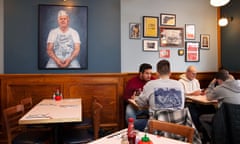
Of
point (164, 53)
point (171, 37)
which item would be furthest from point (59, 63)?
point (171, 37)

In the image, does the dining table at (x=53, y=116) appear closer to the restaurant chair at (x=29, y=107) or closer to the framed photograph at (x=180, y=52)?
the restaurant chair at (x=29, y=107)

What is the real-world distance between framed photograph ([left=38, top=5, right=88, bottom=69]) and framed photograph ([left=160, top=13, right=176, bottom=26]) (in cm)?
156

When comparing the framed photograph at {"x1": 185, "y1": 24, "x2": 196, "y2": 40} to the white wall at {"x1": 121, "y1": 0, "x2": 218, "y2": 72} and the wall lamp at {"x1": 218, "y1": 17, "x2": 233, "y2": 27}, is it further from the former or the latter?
the wall lamp at {"x1": 218, "y1": 17, "x2": 233, "y2": 27}

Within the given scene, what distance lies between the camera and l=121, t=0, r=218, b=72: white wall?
4.34 m

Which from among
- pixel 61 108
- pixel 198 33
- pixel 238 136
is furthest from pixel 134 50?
pixel 238 136

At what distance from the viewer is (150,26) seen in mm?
4465

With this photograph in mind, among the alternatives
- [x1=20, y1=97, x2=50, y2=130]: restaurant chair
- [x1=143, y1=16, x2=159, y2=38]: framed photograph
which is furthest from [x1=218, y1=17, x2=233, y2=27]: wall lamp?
[x1=20, y1=97, x2=50, y2=130]: restaurant chair

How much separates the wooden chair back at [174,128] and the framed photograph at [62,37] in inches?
96.7

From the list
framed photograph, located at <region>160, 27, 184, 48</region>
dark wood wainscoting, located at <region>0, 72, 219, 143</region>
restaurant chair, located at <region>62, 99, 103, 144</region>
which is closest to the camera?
restaurant chair, located at <region>62, 99, 103, 144</region>

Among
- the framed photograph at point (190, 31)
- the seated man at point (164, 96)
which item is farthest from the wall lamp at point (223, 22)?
the seated man at point (164, 96)

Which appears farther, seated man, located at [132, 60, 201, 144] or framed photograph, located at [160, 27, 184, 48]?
framed photograph, located at [160, 27, 184, 48]

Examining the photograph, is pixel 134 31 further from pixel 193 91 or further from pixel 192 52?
pixel 193 91

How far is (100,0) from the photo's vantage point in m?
4.11

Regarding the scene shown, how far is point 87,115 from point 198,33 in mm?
2915
